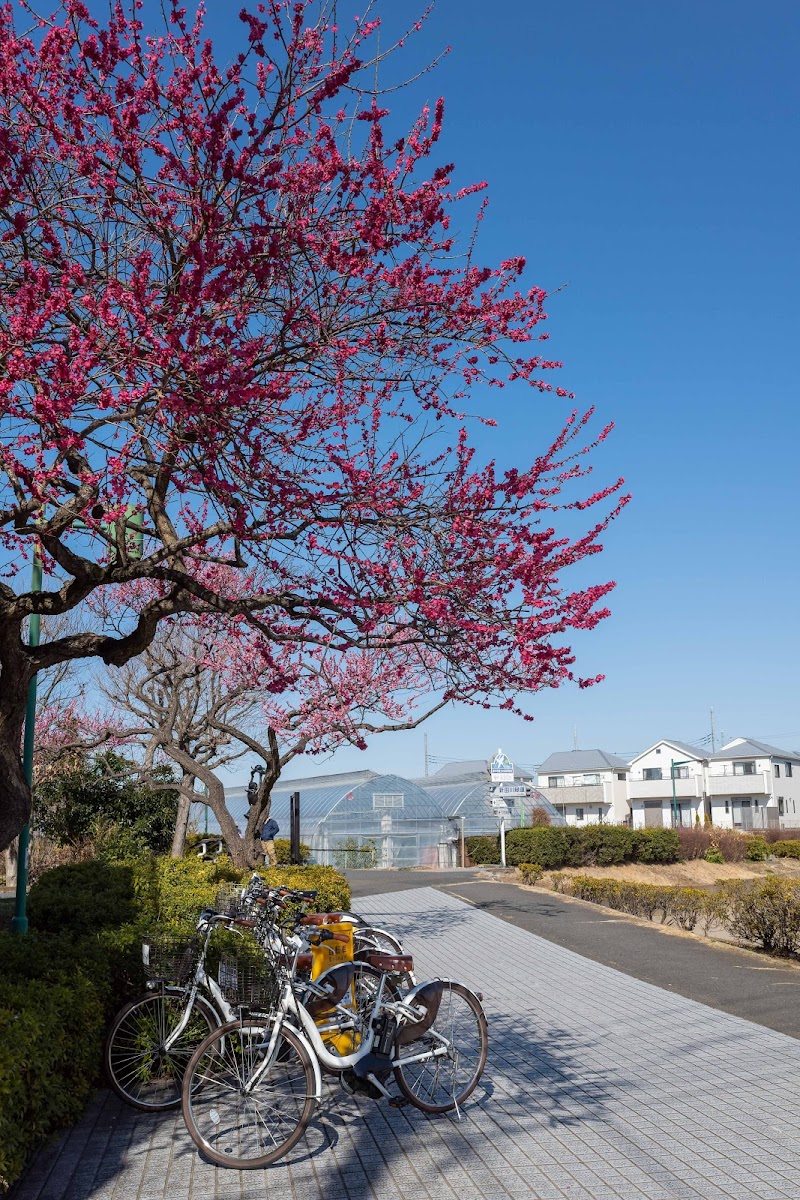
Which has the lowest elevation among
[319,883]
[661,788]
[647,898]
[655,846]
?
[655,846]

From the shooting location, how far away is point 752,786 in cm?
6375

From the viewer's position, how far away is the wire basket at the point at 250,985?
17.5ft

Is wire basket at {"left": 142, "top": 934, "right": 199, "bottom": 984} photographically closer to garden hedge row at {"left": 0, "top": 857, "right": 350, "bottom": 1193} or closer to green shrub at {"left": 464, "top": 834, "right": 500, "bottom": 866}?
garden hedge row at {"left": 0, "top": 857, "right": 350, "bottom": 1193}

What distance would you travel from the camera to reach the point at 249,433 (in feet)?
18.4

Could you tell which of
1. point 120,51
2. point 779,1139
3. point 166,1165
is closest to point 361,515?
point 120,51

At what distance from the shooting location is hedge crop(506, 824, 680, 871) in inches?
1261

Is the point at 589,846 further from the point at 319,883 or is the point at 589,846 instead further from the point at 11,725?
the point at 11,725

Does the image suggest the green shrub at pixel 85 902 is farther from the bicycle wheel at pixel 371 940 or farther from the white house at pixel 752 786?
the white house at pixel 752 786

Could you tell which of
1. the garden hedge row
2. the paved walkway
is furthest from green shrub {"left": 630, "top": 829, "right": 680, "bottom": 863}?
the paved walkway

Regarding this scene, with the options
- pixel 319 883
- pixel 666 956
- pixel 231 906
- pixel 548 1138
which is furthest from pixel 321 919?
pixel 666 956

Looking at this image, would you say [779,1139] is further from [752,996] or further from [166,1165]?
[752,996]

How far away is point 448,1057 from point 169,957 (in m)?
1.75

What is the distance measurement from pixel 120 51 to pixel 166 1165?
591cm

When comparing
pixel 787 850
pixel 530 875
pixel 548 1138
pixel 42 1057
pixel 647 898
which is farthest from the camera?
pixel 787 850
